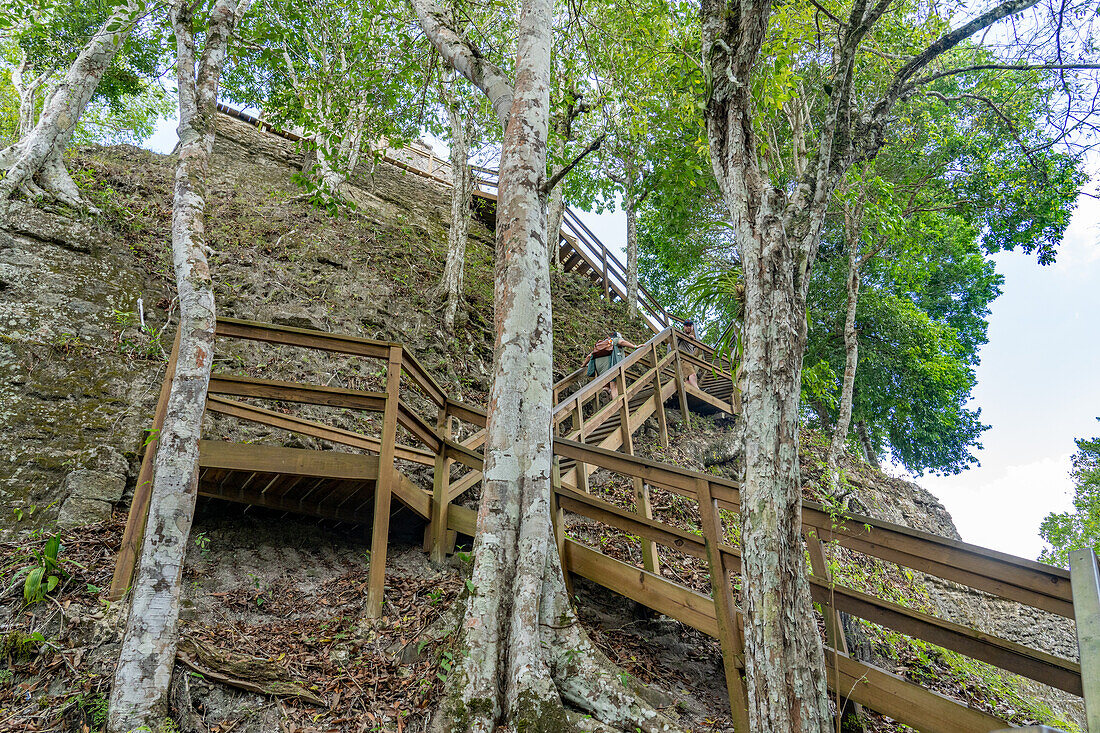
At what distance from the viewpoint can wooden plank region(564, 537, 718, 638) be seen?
14.5 ft

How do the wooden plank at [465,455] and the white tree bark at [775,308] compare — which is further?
the wooden plank at [465,455]

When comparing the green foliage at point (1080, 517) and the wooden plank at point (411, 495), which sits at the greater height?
the green foliage at point (1080, 517)

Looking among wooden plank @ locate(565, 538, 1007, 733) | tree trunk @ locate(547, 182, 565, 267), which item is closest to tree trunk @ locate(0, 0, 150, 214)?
wooden plank @ locate(565, 538, 1007, 733)

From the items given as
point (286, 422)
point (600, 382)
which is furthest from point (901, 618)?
point (600, 382)

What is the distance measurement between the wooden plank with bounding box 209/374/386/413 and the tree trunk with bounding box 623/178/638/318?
1262 centimetres

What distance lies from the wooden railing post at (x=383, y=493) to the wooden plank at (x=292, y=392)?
4.8 inches

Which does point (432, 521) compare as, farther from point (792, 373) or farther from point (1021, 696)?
point (1021, 696)

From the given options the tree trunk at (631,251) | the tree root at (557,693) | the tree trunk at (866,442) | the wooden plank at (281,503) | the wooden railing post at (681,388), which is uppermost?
the tree trunk at (631,251)

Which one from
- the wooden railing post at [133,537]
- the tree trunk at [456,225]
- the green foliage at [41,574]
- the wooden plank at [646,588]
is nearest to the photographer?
the green foliage at [41,574]

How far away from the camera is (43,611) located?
4094 millimetres

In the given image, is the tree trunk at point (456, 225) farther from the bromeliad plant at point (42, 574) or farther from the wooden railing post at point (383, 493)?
the bromeliad plant at point (42, 574)

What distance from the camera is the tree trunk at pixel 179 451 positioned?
336cm

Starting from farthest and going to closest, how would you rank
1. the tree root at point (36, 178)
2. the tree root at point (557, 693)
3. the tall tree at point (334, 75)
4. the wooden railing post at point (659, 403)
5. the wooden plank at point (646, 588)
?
the wooden railing post at point (659, 403)
the tall tree at point (334, 75)
the tree root at point (36, 178)
the wooden plank at point (646, 588)
the tree root at point (557, 693)

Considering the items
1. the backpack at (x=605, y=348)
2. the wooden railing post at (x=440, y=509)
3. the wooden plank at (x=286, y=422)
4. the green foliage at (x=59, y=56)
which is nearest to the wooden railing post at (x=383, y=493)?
the wooden plank at (x=286, y=422)
